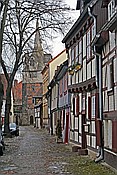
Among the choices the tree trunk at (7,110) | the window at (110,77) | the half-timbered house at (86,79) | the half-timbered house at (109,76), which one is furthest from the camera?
the tree trunk at (7,110)

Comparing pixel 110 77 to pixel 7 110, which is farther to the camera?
pixel 7 110

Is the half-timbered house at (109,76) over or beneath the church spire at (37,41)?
beneath

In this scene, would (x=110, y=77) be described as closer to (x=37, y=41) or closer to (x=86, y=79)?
(x=86, y=79)

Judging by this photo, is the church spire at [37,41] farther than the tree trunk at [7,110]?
No

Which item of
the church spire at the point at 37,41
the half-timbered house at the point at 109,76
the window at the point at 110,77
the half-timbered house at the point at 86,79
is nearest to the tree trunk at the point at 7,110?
the church spire at the point at 37,41

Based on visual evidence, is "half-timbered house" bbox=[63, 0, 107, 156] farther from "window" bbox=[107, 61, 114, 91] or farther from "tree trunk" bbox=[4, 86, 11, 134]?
"tree trunk" bbox=[4, 86, 11, 134]

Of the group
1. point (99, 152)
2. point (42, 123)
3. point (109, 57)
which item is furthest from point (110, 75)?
point (42, 123)

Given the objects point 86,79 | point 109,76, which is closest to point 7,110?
point 86,79

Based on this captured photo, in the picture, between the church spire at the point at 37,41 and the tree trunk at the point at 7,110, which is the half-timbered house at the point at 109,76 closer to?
the church spire at the point at 37,41

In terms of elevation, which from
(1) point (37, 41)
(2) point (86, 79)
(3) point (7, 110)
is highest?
(1) point (37, 41)

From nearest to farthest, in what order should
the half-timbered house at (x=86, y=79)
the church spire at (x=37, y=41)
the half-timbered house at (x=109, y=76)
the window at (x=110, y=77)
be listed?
the half-timbered house at (x=109, y=76) → the window at (x=110, y=77) → the half-timbered house at (x=86, y=79) → the church spire at (x=37, y=41)

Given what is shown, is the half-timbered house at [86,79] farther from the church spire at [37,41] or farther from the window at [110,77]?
the church spire at [37,41]

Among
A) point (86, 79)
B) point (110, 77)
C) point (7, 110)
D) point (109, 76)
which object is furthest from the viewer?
point (7, 110)

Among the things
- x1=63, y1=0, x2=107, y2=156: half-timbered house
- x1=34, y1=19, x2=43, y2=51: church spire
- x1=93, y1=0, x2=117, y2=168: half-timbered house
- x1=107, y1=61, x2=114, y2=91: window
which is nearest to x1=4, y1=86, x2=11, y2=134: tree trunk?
x1=34, y1=19, x2=43, y2=51: church spire
